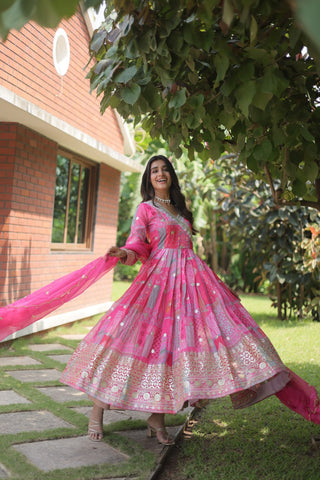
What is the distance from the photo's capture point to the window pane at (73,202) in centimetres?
791

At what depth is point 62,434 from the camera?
3.23 m

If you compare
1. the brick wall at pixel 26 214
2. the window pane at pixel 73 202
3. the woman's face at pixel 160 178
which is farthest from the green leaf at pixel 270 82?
the window pane at pixel 73 202

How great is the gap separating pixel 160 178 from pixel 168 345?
1.28 m

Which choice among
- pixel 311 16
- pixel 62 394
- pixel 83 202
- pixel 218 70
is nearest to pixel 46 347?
pixel 62 394

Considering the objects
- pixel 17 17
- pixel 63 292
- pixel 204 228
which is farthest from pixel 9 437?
pixel 204 228

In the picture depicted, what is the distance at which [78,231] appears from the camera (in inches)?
329

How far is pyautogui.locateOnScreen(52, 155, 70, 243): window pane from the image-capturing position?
293 inches

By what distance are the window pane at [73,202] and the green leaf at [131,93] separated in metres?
5.93

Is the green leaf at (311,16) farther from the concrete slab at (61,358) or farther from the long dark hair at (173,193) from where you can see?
the concrete slab at (61,358)

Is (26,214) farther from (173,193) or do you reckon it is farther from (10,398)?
(173,193)

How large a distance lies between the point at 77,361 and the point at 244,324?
41.6 inches

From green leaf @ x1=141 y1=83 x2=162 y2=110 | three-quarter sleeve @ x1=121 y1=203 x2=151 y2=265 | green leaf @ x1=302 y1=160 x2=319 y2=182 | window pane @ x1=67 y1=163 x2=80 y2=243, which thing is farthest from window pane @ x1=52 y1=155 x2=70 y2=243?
green leaf @ x1=302 y1=160 x2=319 y2=182

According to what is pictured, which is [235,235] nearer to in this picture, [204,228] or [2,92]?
[2,92]

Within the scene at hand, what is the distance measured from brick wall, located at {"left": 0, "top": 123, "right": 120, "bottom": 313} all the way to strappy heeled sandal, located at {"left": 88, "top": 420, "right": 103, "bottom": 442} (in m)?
2.98
